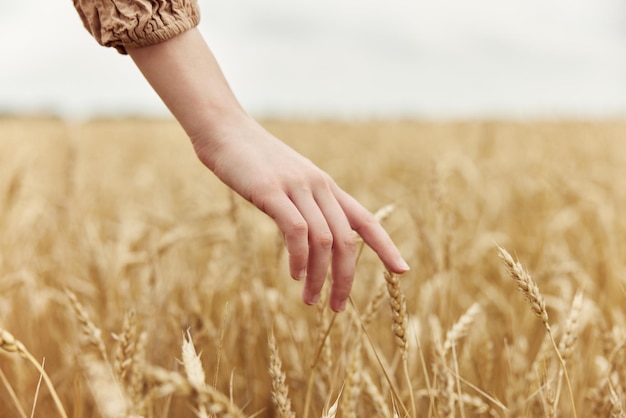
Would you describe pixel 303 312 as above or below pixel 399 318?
below

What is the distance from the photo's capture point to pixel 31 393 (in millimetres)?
1619

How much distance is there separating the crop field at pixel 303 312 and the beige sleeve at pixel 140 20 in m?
0.37

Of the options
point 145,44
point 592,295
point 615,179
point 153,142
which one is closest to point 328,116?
point 153,142

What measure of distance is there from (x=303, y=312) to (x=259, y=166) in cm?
117

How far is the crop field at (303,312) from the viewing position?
0.87 m

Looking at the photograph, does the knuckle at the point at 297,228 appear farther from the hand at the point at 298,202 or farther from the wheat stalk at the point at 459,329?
Result: the wheat stalk at the point at 459,329

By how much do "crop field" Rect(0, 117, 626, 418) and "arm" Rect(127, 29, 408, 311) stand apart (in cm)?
7

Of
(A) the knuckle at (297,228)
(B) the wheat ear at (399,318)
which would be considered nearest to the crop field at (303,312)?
(B) the wheat ear at (399,318)

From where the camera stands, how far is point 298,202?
86cm

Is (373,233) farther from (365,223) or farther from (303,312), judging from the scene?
(303,312)

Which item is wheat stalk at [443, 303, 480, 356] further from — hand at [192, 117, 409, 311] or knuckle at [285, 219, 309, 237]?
knuckle at [285, 219, 309, 237]

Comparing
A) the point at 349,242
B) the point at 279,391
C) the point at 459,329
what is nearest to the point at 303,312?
the point at 459,329

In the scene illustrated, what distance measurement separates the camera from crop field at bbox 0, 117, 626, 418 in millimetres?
871

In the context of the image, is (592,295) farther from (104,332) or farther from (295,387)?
(104,332)
